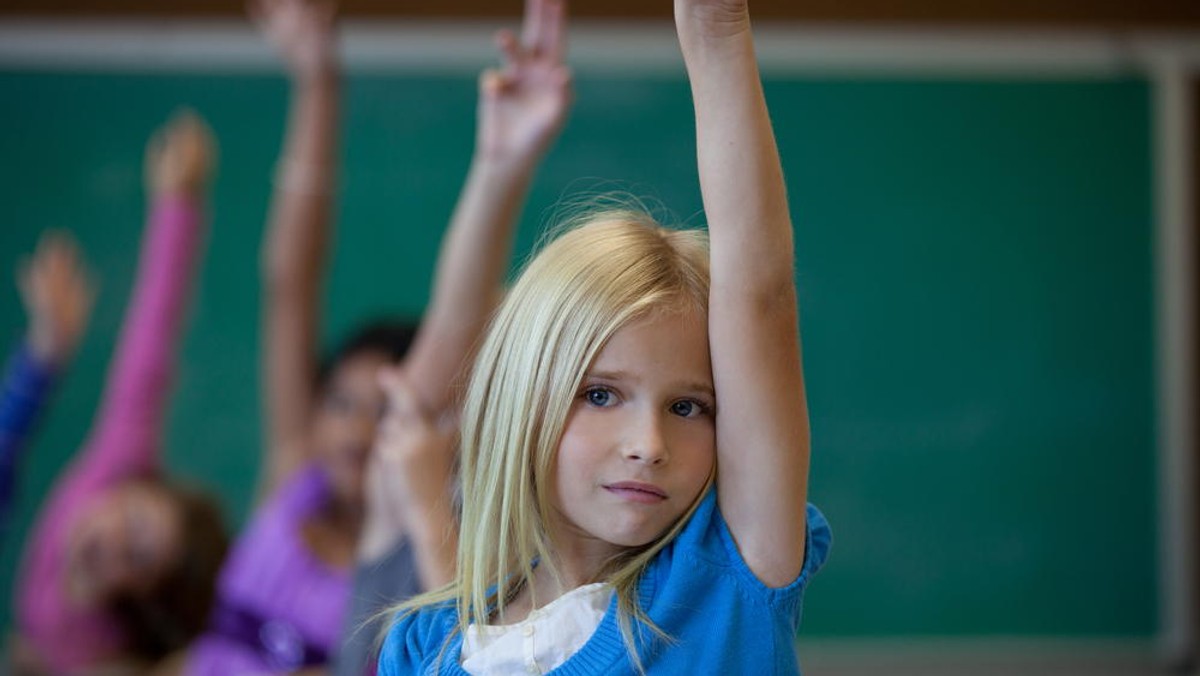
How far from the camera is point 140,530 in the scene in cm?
222

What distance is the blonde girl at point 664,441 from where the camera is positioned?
0.75 m

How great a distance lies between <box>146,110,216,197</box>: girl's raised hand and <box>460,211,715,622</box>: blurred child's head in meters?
1.65

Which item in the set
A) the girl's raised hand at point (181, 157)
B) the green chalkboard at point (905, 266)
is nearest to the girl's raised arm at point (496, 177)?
the girl's raised hand at point (181, 157)

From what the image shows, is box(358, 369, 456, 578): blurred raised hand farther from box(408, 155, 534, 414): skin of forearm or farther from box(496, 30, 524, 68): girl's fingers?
box(496, 30, 524, 68): girl's fingers

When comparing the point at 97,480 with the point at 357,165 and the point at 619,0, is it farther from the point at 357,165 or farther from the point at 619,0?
the point at 619,0

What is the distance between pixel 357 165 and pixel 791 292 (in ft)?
7.75

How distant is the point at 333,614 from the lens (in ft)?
5.86

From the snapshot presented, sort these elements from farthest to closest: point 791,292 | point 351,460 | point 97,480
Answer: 1. point 97,480
2. point 351,460
3. point 791,292

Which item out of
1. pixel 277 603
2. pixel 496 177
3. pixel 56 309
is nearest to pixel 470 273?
pixel 496 177

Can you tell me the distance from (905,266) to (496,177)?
76.2 inches

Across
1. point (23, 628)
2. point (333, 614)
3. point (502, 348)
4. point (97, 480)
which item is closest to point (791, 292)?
point (502, 348)

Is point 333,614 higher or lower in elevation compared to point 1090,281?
lower

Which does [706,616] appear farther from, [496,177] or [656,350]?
[496,177]

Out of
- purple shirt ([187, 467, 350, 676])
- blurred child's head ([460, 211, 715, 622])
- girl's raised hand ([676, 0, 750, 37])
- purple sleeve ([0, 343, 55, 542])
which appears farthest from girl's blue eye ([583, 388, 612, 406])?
purple sleeve ([0, 343, 55, 542])
